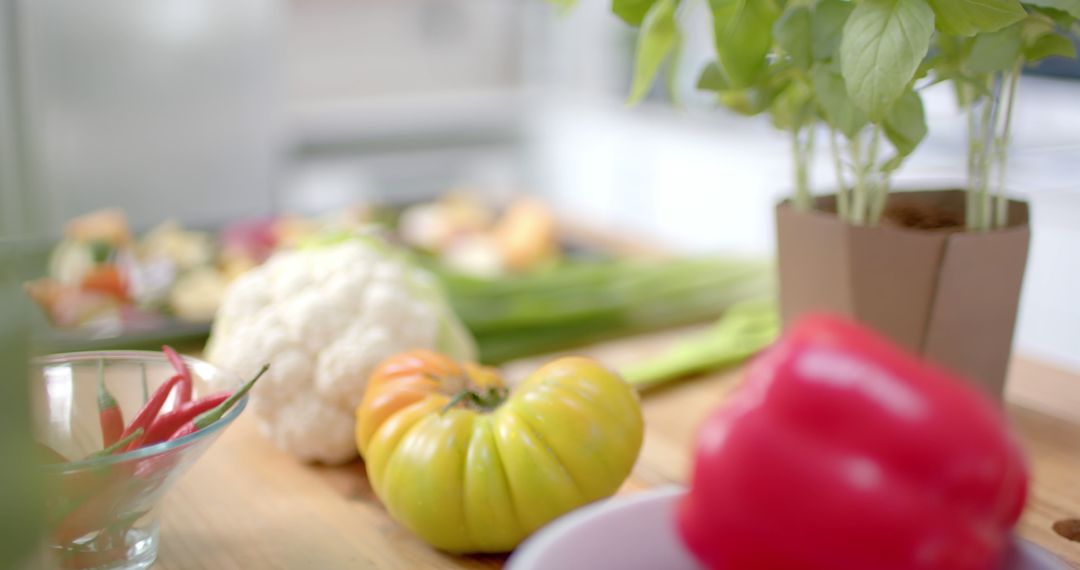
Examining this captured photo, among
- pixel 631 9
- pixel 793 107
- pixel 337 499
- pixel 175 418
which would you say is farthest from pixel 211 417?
pixel 793 107

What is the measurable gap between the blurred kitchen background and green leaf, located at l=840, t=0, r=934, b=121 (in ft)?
2.62

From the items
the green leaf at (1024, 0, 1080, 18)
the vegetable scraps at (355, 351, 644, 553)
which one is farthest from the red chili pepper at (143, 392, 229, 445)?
the green leaf at (1024, 0, 1080, 18)

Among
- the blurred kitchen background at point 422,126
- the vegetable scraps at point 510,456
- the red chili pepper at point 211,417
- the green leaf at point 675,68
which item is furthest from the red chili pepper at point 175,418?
the blurred kitchen background at point 422,126

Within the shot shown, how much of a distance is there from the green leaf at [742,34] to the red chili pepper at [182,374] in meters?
0.44

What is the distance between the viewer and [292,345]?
35.9 inches

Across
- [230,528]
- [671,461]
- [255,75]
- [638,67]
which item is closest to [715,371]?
[671,461]

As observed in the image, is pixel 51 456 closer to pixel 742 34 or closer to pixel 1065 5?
pixel 742 34

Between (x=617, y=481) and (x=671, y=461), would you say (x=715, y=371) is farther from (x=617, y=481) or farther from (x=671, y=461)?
(x=617, y=481)

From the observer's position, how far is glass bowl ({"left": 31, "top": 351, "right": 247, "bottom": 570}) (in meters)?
0.62

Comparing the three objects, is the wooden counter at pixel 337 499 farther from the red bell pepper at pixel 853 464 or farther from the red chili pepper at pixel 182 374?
the red bell pepper at pixel 853 464

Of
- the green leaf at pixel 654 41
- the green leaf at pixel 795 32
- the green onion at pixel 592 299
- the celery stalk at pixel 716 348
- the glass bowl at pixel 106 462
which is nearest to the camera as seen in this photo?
the glass bowl at pixel 106 462

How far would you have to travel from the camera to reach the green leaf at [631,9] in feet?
2.51

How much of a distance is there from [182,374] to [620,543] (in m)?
0.36

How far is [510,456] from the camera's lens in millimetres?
682
